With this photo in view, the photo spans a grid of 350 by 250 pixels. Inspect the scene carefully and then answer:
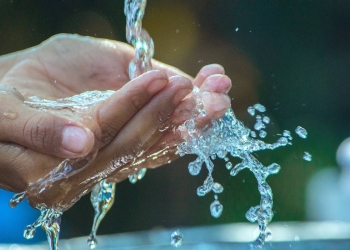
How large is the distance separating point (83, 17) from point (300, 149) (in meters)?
1.64

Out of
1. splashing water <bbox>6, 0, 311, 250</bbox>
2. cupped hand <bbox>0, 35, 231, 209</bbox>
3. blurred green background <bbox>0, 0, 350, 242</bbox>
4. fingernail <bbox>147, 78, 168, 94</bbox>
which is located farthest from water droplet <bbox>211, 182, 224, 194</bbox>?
blurred green background <bbox>0, 0, 350, 242</bbox>

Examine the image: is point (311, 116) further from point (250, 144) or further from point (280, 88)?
point (250, 144)

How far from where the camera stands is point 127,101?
2.43 ft

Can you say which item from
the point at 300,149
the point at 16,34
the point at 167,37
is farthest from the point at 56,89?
the point at 300,149

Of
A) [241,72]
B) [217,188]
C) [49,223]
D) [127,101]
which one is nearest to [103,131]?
[127,101]

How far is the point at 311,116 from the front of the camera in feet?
8.40

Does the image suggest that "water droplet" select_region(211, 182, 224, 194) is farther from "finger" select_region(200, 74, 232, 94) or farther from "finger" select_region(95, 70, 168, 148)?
"finger" select_region(95, 70, 168, 148)

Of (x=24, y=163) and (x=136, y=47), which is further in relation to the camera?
(x=136, y=47)

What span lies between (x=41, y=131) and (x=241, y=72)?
1593mm

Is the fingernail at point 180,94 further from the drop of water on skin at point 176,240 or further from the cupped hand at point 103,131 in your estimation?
the drop of water on skin at point 176,240

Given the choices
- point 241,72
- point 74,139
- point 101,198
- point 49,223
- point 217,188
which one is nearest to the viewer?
point 74,139

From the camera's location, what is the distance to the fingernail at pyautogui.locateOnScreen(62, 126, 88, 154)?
0.69 meters

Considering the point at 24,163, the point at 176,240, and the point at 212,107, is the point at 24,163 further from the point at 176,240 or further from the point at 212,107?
the point at 176,240

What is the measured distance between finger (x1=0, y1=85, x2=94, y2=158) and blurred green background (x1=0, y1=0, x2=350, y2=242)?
26.3 inches
